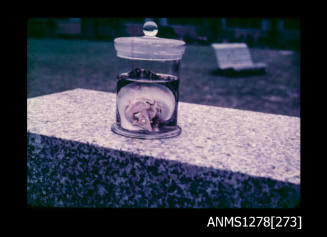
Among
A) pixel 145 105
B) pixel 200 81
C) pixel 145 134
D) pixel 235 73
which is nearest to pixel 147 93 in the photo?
pixel 145 105

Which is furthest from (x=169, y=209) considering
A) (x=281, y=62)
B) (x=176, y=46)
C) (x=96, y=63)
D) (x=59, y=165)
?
(x=281, y=62)

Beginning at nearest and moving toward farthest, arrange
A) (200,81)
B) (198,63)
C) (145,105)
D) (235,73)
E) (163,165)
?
(163,165) < (145,105) < (200,81) < (235,73) < (198,63)

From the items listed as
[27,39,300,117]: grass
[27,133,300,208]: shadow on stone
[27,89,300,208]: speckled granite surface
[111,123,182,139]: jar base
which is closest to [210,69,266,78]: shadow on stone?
[27,39,300,117]: grass

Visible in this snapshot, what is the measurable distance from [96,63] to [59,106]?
6882 millimetres

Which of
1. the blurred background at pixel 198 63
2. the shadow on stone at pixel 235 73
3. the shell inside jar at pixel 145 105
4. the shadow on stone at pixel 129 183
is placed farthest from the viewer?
the shadow on stone at pixel 235 73

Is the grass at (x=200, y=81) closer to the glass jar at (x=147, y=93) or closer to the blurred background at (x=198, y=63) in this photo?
the blurred background at (x=198, y=63)

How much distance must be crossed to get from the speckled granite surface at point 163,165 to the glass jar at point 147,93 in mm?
65

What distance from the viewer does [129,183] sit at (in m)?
1.49

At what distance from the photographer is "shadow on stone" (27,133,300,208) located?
1334 millimetres

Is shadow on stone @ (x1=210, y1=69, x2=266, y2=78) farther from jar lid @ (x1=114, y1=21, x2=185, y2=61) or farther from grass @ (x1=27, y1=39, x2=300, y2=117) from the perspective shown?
jar lid @ (x1=114, y1=21, x2=185, y2=61)

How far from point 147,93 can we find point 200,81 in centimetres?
→ 536

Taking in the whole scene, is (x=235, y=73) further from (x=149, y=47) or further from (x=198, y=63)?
(x=149, y=47)

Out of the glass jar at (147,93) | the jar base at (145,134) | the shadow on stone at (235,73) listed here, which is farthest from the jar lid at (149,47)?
the shadow on stone at (235,73)

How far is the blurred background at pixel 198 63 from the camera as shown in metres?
5.40
